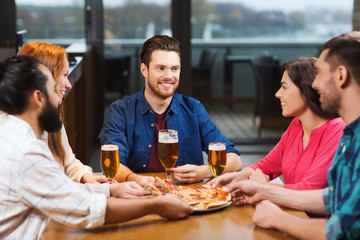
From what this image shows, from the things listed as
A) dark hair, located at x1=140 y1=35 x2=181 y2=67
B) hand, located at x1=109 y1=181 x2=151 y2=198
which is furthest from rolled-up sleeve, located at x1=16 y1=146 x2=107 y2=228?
dark hair, located at x1=140 y1=35 x2=181 y2=67

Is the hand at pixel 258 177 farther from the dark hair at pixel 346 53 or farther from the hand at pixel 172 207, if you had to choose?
the dark hair at pixel 346 53

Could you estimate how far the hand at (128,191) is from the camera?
194 centimetres

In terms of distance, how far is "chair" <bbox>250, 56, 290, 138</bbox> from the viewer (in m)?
6.04

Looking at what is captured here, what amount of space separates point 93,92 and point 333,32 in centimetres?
291

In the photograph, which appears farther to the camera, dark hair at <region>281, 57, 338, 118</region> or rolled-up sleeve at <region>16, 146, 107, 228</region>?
dark hair at <region>281, 57, 338, 118</region>

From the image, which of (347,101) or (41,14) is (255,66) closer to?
(41,14)

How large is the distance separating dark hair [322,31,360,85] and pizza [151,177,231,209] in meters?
0.64

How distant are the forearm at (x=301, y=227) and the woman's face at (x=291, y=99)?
70 centimetres

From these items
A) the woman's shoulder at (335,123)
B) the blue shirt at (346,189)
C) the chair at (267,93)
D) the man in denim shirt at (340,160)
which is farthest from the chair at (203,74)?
the blue shirt at (346,189)

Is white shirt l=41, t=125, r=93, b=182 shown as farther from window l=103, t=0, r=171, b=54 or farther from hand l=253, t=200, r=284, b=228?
window l=103, t=0, r=171, b=54

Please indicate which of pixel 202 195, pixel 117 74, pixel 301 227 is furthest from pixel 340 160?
pixel 117 74

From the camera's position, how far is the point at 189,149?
110 inches

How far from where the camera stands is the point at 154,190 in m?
1.94

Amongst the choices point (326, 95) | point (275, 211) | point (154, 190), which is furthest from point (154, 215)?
point (326, 95)
